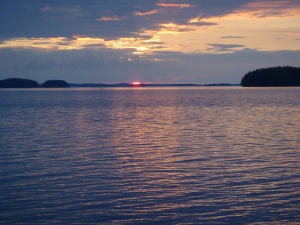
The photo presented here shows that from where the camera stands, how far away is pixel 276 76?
15562 centimetres

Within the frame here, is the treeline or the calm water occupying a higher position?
the treeline

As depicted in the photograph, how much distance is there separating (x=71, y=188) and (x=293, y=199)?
222 inches

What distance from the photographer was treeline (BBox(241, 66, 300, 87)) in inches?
5999

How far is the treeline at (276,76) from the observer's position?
5999 inches

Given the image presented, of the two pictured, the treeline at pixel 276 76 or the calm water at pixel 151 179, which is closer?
the calm water at pixel 151 179

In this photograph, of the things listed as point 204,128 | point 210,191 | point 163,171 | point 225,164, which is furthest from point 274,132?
point 210,191

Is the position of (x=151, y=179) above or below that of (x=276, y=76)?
below

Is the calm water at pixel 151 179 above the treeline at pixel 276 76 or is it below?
below

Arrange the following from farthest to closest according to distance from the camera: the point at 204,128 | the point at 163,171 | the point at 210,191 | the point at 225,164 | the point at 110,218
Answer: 1. the point at 204,128
2. the point at 225,164
3. the point at 163,171
4. the point at 210,191
5. the point at 110,218

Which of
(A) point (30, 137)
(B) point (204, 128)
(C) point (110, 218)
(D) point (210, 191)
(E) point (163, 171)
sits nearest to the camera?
(C) point (110, 218)

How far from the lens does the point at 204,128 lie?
26078mm

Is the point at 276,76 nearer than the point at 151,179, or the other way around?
the point at 151,179

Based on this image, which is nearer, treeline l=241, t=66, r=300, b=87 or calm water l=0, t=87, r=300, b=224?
calm water l=0, t=87, r=300, b=224

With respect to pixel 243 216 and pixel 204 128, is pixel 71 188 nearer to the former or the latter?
pixel 243 216
